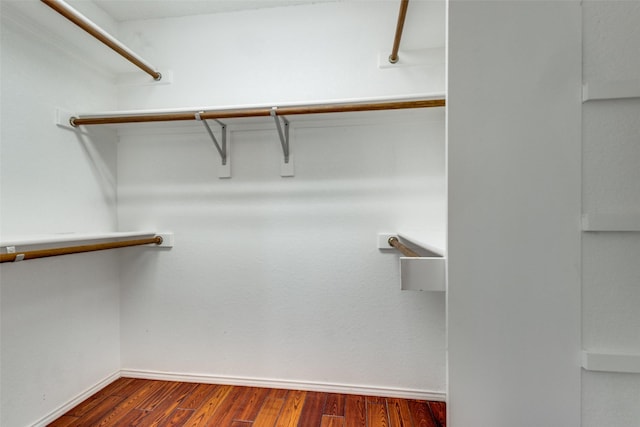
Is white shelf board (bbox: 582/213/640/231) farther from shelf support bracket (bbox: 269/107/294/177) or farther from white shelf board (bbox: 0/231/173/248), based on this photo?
white shelf board (bbox: 0/231/173/248)

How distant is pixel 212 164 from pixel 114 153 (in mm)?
631

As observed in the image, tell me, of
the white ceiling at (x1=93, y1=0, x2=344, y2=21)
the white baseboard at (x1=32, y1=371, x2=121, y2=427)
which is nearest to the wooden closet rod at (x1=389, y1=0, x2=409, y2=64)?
the white ceiling at (x1=93, y1=0, x2=344, y2=21)

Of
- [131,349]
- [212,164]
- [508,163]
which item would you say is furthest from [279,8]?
[131,349]

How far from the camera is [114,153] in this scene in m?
1.71

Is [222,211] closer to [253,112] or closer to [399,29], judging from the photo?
[253,112]

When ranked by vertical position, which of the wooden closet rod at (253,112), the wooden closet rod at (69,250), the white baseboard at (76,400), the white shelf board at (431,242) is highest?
the wooden closet rod at (253,112)

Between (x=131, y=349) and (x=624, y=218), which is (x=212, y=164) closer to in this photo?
(x=131, y=349)

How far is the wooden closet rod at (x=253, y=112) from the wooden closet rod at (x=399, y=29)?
12.3 inches

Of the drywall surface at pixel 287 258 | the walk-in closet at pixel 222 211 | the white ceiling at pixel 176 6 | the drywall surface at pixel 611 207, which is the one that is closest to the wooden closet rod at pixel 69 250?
the walk-in closet at pixel 222 211

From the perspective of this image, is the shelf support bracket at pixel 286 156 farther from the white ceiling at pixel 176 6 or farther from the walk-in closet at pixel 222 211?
the white ceiling at pixel 176 6

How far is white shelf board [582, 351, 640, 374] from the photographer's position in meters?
0.55

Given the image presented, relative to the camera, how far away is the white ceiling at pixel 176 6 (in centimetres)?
157

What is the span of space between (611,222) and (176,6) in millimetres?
2137

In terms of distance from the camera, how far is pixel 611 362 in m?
0.56
